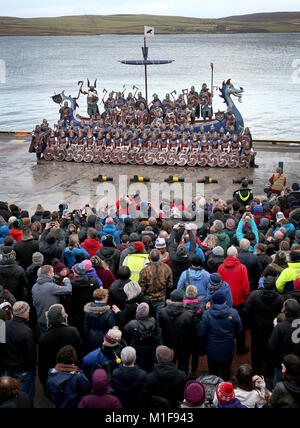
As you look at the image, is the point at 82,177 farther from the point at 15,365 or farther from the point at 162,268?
the point at 15,365

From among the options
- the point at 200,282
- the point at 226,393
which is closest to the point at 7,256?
the point at 200,282

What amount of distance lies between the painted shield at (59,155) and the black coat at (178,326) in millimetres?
14773

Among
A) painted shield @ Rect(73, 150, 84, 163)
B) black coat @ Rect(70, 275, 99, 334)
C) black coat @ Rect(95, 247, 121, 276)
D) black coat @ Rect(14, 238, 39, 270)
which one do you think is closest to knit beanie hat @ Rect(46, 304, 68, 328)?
black coat @ Rect(70, 275, 99, 334)

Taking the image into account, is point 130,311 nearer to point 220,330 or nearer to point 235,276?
point 220,330

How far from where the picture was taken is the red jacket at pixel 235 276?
7062 millimetres

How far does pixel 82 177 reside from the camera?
18.2m

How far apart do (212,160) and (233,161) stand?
0.76m

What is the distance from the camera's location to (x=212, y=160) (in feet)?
61.9

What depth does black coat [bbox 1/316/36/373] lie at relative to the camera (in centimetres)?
560

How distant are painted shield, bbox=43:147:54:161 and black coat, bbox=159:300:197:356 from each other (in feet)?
49.2

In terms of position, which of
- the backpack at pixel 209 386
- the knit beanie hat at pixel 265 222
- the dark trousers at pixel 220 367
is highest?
the knit beanie hat at pixel 265 222

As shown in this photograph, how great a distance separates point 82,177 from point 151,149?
285 centimetres

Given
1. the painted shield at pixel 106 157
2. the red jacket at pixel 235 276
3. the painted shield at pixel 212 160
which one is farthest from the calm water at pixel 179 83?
the red jacket at pixel 235 276

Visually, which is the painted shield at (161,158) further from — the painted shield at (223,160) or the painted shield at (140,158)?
the painted shield at (223,160)
